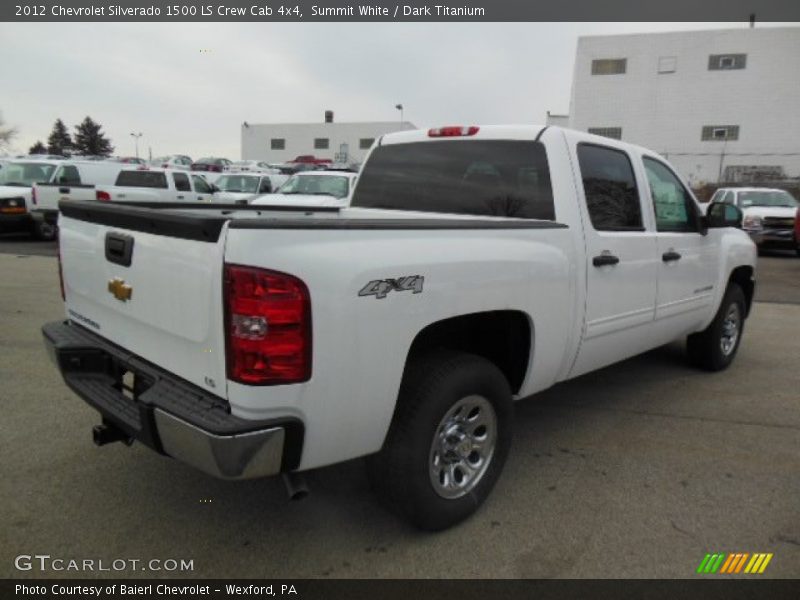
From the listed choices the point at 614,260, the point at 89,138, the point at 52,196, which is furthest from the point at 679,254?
the point at 89,138

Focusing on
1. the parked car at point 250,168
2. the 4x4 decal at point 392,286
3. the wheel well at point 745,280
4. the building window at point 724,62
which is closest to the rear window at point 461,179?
the 4x4 decal at point 392,286

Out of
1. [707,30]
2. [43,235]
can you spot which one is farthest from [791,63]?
[43,235]

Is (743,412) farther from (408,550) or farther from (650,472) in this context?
(408,550)

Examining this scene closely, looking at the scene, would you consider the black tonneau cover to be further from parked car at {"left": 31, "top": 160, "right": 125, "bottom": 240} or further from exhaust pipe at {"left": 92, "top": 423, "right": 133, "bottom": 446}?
parked car at {"left": 31, "top": 160, "right": 125, "bottom": 240}

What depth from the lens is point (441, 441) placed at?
2.82 metres

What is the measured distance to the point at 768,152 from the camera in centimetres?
3241

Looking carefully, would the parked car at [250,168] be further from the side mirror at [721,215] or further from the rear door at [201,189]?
the side mirror at [721,215]

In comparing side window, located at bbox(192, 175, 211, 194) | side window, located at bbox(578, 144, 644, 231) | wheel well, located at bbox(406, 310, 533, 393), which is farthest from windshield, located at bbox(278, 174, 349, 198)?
wheel well, located at bbox(406, 310, 533, 393)

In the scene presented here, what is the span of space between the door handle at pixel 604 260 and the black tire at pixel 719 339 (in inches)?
87.4

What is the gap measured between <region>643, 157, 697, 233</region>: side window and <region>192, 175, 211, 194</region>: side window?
14.1m

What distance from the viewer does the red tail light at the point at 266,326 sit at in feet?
6.86

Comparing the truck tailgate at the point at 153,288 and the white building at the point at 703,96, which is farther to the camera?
the white building at the point at 703,96

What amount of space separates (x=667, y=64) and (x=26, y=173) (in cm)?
3097

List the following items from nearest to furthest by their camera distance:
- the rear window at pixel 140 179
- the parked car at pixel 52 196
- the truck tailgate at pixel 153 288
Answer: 1. the truck tailgate at pixel 153 288
2. the parked car at pixel 52 196
3. the rear window at pixel 140 179
